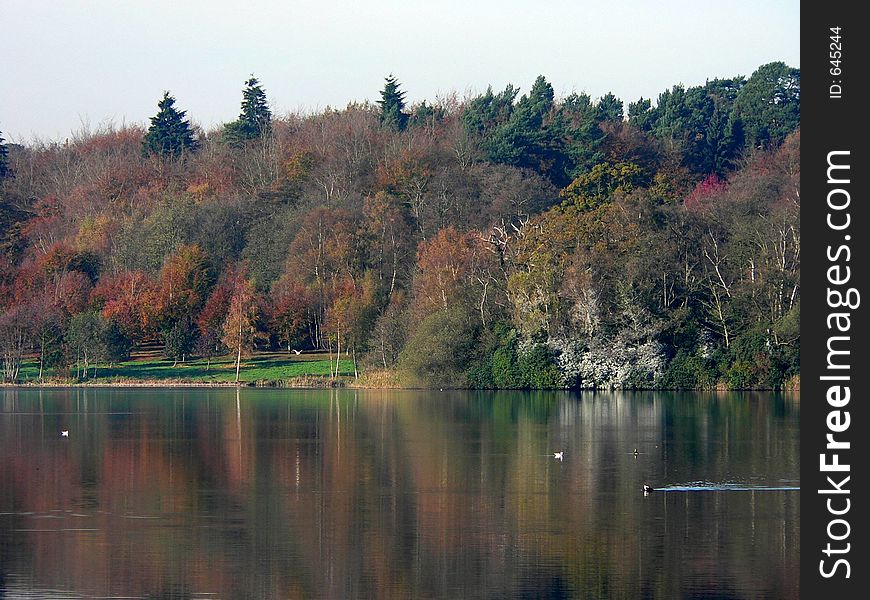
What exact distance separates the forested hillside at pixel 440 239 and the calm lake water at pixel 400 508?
67.0 ft

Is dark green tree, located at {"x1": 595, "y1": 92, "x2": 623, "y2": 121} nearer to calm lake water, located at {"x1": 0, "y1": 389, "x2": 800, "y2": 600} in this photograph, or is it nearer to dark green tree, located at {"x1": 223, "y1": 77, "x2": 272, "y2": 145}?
dark green tree, located at {"x1": 223, "y1": 77, "x2": 272, "y2": 145}

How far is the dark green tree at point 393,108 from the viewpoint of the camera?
102500mm

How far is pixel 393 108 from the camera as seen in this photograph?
10425cm

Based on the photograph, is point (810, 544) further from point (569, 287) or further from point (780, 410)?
point (569, 287)

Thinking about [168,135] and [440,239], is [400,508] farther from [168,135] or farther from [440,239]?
[168,135]

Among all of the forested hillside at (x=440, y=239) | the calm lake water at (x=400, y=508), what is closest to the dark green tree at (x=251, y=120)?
the forested hillside at (x=440, y=239)

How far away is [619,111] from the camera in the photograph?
106125mm

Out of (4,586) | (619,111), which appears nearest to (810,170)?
Answer: (4,586)

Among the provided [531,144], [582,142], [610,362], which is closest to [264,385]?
[610,362]

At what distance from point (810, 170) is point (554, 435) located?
24.9m

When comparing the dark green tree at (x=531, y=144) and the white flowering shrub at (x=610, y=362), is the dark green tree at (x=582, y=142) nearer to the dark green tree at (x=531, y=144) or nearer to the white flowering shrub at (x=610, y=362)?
the dark green tree at (x=531, y=144)

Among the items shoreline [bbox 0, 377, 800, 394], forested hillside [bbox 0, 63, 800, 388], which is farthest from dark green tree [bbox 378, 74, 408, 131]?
shoreline [bbox 0, 377, 800, 394]

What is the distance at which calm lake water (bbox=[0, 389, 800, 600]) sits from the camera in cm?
1831

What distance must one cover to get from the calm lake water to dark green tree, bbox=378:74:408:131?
5964 centimetres
